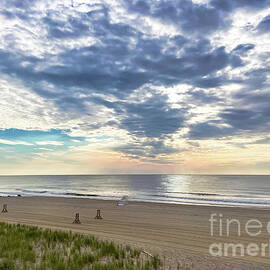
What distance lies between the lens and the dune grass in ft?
24.1

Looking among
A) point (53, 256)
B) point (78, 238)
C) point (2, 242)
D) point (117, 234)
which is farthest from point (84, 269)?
point (117, 234)

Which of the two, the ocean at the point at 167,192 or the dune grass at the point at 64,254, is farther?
the ocean at the point at 167,192

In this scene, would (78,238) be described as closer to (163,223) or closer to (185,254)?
(185,254)

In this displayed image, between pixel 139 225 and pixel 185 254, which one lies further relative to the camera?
pixel 139 225

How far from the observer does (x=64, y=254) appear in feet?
28.5

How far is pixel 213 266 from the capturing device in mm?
7914

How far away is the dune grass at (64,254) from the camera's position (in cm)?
734

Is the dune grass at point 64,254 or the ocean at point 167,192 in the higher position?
the dune grass at point 64,254

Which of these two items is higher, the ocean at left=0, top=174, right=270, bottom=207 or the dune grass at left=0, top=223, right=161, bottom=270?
the dune grass at left=0, top=223, right=161, bottom=270

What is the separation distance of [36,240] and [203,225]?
1093 centimetres

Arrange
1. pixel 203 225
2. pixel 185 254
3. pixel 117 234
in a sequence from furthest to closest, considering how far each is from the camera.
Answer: pixel 203 225
pixel 117 234
pixel 185 254

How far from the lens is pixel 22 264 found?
7504 millimetres

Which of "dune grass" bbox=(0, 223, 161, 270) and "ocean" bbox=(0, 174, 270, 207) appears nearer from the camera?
"dune grass" bbox=(0, 223, 161, 270)

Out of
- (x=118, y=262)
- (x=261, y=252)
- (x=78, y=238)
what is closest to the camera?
(x=118, y=262)
